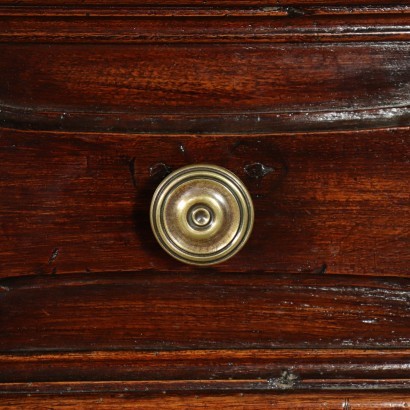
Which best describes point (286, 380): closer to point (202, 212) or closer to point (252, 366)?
point (252, 366)

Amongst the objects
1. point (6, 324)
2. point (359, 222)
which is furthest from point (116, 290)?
point (359, 222)

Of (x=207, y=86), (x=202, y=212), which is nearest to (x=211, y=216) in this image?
(x=202, y=212)

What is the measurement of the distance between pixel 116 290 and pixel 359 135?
0.25 metres

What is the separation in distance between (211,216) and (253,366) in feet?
0.47

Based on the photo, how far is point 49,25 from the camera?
2.10 feet

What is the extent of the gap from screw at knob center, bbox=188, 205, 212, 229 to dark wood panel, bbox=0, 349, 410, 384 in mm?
120

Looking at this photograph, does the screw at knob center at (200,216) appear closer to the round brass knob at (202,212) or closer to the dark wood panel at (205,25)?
the round brass knob at (202,212)

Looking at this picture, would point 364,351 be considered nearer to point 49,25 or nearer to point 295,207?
point 295,207

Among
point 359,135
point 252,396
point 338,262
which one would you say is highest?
point 359,135

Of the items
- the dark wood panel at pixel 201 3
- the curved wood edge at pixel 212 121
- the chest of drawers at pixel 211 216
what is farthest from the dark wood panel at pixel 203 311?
the dark wood panel at pixel 201 3

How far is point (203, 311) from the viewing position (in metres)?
0.68

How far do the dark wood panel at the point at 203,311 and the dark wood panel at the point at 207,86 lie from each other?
134 millimetres

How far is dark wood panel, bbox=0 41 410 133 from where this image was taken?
2.11 feet

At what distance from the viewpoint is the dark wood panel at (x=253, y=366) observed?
677mm
